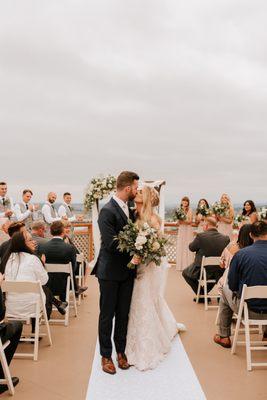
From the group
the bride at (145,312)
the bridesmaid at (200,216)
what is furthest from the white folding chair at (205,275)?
the bridesmaid at (200,216)

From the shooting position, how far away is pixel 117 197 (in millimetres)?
4332

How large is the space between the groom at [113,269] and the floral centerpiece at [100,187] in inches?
189

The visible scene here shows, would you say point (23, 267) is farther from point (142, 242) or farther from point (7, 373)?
A: point (142, 242)

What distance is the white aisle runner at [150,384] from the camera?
3807mm

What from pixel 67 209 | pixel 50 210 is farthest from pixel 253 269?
pixel 67 209

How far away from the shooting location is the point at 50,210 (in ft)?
34.9

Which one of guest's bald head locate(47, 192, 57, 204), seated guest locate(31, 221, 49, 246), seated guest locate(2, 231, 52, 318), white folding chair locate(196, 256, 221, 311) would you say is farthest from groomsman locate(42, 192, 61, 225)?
seated guest locate(2, 231, 52, 318)

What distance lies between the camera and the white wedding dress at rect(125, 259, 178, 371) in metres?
4.54

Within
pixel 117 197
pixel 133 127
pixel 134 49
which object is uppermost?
pixel 134 49

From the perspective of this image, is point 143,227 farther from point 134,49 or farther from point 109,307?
point 134,49

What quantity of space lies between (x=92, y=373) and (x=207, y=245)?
3512mm

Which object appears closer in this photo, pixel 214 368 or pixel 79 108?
pixel 214 368

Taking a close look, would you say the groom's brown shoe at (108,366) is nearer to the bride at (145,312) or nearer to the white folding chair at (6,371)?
the bride at (145,312)

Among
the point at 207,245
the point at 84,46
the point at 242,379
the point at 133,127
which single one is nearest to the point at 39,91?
the point at 84,46
